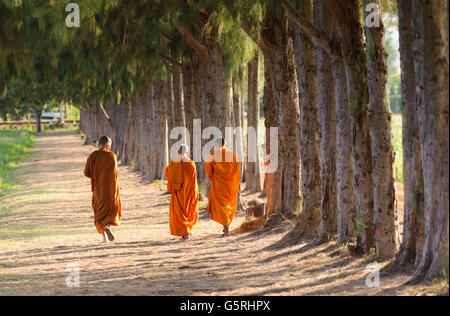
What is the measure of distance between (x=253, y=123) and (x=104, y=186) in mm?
7789

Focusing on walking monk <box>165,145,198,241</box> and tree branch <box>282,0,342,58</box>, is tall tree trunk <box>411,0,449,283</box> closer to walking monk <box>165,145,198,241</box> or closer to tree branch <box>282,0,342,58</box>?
tree branch <box>282,0,342,58</box>

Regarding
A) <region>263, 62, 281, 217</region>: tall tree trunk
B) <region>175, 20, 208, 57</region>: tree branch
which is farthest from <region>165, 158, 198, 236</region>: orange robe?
<region>175, 20, 208, 57</region>: tree branch

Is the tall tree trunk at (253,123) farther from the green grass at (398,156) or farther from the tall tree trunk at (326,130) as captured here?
the tall tree trunk at (326,130)

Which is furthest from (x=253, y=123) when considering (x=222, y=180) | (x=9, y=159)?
(x=9, y=159)

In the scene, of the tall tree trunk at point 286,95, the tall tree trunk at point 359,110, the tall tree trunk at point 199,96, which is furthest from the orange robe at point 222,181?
the tall tree trunk at point 359,110

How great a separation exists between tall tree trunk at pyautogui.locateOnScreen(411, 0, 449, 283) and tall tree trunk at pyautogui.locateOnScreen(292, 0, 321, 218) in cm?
400

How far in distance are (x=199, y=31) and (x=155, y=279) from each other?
774 centimetres

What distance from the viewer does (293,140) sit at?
39.9ft

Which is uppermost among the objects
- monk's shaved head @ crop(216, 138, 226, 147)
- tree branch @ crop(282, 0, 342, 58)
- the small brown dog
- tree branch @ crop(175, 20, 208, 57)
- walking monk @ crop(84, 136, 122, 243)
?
tree branch @ crop(175, 20, 208, 57)

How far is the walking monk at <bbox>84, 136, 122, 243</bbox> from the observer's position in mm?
12555

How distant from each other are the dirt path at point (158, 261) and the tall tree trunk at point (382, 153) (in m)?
0.36

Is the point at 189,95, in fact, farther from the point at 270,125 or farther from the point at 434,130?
the point at 434,130
